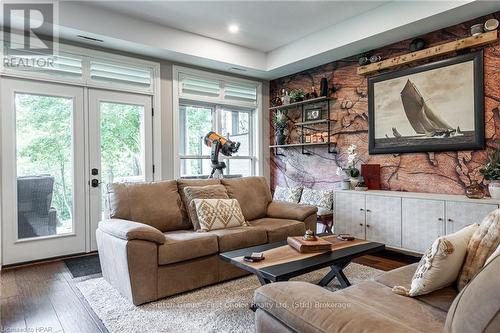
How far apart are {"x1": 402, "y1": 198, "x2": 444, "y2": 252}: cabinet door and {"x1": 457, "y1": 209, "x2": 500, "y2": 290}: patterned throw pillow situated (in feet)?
5.93

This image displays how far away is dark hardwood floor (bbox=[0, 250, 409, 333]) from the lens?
2088 mm

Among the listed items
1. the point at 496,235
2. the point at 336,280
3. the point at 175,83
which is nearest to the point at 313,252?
the point at 336,280

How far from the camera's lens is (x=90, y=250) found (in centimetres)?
384

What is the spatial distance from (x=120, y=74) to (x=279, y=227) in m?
2.87

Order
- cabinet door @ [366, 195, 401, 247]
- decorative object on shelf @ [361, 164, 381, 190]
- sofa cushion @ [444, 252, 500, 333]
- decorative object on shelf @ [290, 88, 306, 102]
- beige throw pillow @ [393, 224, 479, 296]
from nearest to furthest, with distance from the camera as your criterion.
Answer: sofa cushion @ [444, 252, 500, 333]
beige throw pillow @ [393, 224, 479, 296]
cabinet door @ [366, 195, 401, 247]
decorative object on shelf @ [361, 164, 381, 190]
decorative object on shelf @ [290, 88, 306, 102]

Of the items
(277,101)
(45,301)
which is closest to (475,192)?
(277,101)

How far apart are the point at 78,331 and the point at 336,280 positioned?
205 cm

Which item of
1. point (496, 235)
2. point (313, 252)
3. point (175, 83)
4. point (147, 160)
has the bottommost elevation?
point (313, 252)

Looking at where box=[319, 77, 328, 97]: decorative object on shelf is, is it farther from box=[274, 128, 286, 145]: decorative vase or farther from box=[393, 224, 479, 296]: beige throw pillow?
box=[393, 224, 479, 296]: beige throw pillow

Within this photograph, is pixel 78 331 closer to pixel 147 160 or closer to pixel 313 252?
pixel 313 252

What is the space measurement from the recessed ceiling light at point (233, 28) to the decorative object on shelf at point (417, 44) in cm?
214

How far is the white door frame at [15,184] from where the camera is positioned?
3330 mm

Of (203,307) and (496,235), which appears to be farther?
(203,307)

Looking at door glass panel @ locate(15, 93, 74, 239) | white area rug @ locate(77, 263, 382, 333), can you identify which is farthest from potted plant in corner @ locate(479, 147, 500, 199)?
door glass panel @ locate(15, 93, 74, 239)
